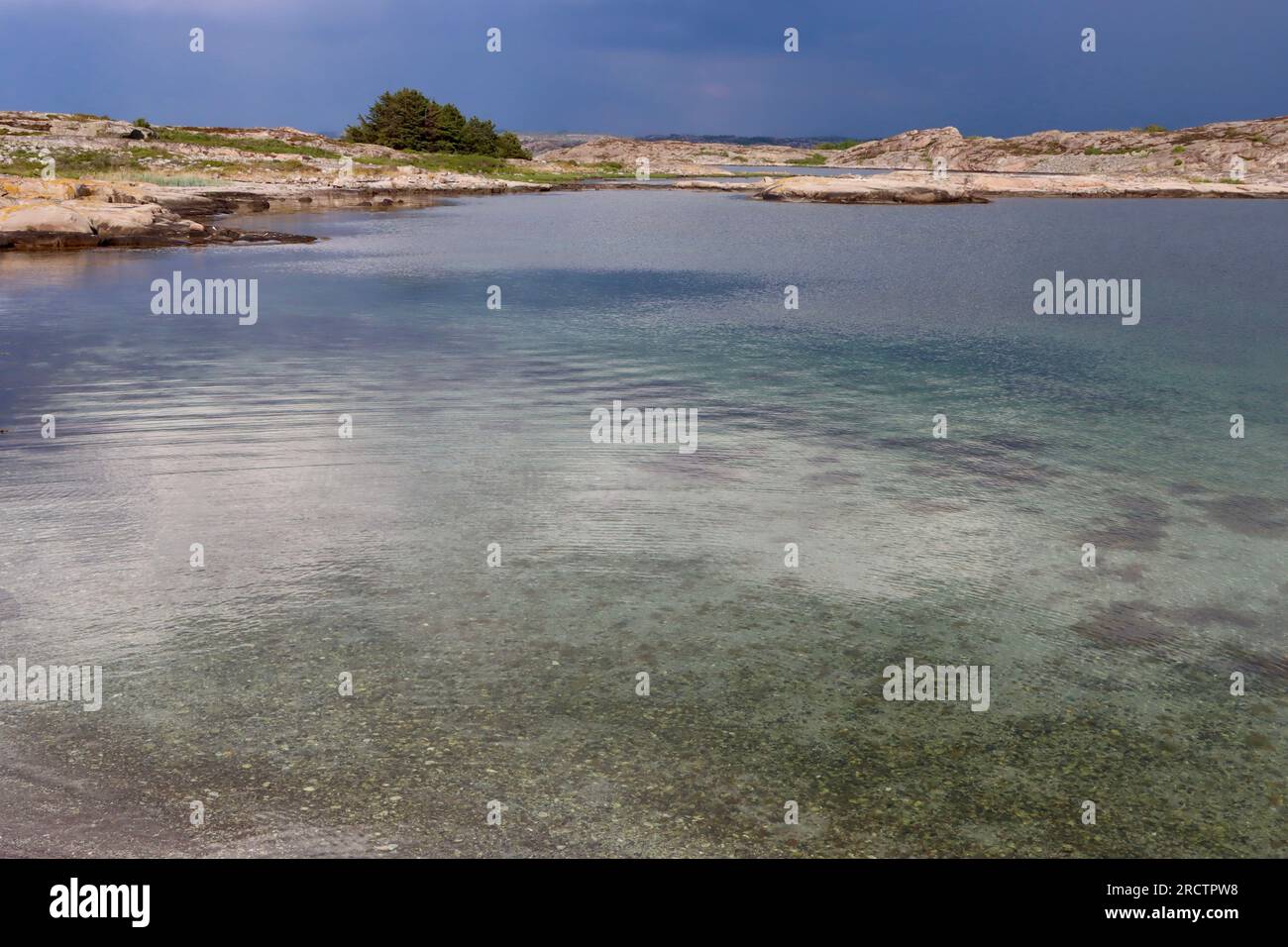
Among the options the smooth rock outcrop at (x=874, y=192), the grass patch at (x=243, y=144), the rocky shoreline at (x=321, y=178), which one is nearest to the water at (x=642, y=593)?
the rocky shoreline at (x=321, y=178)

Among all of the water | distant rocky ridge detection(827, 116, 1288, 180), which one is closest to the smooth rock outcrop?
distant rocky ridge detection(827, 116, 1288, 180)

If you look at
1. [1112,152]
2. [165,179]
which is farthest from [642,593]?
[1112,152]

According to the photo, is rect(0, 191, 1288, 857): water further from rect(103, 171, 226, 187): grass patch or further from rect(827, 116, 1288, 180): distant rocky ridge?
rect(827, 116, 1288, 180): distant rocky ridge

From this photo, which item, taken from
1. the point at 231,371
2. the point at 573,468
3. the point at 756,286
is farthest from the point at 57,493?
the point at 756,286

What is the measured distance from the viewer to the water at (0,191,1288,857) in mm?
6730

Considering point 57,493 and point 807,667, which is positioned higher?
point 57,493

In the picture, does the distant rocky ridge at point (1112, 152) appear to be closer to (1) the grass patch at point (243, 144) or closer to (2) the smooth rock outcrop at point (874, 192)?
(2) the smooth rock outcrop at point (874, 192)

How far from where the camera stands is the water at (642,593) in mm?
Result: 6730

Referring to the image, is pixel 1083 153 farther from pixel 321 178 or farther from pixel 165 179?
pixel 165 179

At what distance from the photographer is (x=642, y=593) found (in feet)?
Answer: 32.6

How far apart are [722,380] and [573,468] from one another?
647 centimetres
